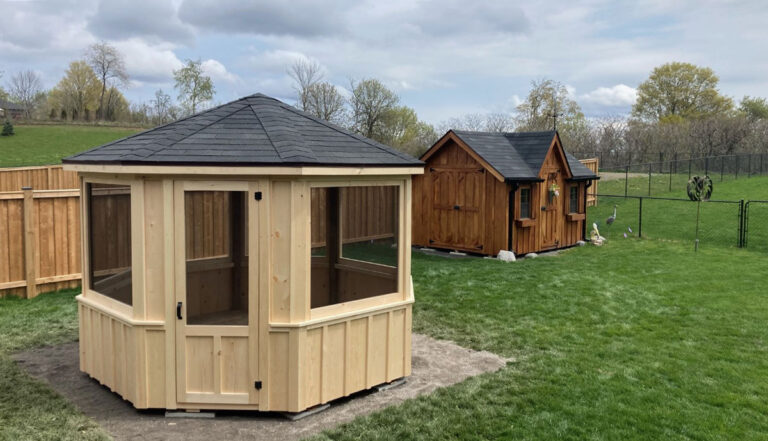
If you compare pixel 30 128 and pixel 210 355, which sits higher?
pixel 30 128

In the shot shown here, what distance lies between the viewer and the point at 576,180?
16594 millimetres

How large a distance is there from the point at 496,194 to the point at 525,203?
98cm

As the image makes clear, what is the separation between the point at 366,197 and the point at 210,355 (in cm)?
237

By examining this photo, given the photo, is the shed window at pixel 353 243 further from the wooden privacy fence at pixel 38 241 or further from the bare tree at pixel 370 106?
the bare tree at pixel 370 106

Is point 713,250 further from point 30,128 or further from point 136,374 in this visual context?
point 30,128

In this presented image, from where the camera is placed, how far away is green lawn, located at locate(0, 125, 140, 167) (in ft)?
98.9

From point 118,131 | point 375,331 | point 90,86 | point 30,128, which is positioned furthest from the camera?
point 90,86

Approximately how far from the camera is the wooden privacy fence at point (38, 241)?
10055 mm

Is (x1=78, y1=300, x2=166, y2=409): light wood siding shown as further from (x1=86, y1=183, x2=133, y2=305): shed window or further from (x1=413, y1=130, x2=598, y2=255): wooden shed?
(x1=413, y1=130, x2=598, y2=255): wooden shed

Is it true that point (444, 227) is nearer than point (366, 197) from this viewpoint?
No

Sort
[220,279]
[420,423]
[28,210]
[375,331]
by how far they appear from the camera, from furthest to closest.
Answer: [28,210]
[220,279]
[375,331]
[420,423]

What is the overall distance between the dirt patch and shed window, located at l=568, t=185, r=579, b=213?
1019 cm

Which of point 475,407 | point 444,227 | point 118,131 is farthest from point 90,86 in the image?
point 475,407

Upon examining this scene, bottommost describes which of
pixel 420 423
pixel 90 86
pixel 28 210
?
pixel 420 423
